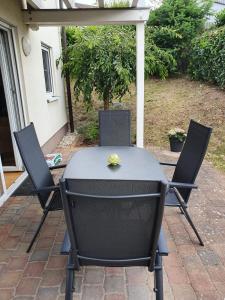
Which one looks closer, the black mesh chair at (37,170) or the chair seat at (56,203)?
the black mesh chair at (37,170)

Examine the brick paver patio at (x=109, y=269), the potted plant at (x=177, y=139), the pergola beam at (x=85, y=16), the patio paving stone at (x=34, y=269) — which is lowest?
the brick paver patio at (x=109, y=269)

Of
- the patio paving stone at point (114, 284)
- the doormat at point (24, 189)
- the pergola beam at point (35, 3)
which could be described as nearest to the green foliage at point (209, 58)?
the pergola beam at point (35, 3)

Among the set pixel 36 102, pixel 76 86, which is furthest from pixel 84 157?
pixel 76 86

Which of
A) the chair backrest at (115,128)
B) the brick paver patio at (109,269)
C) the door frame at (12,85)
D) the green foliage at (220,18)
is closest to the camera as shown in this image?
the brick paver patio at (109,269)

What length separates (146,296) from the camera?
1.78 m

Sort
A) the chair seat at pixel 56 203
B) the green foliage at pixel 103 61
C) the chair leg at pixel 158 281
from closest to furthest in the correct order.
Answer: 1. the chair leg at pixel 158 281
2. the chair seat at pixel 56 203
3. the green foliage at pixel 103 61

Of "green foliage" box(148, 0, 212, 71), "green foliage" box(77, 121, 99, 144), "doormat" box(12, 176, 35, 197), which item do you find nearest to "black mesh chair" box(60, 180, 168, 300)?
"doormat" box(12, 176, 35, 197)

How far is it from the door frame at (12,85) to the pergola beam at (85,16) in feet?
1.94

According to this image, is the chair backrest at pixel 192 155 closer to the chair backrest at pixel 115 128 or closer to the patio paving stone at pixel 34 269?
the chair backrest at pixel 115 128

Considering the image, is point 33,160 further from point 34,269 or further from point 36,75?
point 36,75

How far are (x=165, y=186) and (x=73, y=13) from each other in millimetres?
3834

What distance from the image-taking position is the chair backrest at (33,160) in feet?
6.96

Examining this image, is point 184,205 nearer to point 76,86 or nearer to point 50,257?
point 50,257

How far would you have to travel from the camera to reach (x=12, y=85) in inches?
152
